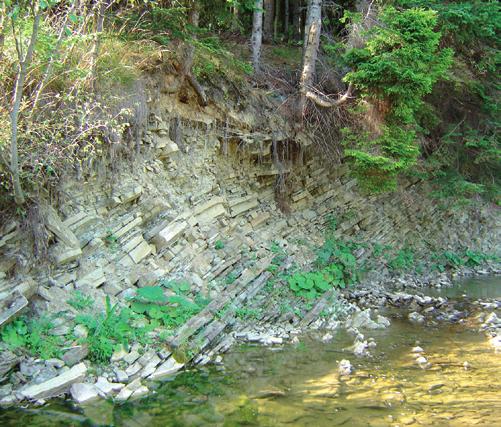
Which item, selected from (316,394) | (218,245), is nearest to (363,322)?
(218,245)

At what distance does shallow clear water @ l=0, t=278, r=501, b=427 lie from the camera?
4836 mm

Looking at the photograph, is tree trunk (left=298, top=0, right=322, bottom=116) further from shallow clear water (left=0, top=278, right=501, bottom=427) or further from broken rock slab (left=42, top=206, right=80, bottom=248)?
broken rock slab (left=42, top=206, right=80, bottom=248)

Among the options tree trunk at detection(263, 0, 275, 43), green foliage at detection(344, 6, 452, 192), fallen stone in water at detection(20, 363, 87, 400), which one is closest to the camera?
fallen stone in water at detection(20, 363, 87, 400)

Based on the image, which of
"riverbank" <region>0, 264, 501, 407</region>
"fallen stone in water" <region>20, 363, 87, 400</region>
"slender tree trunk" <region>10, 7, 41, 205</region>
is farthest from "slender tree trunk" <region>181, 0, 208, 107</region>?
"fallen stone in water" <region>20, 363, 87, 400</region>

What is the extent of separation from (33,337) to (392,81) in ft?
22.9

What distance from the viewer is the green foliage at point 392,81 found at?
8.37m

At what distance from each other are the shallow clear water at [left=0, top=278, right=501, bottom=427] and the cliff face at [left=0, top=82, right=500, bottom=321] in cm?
175

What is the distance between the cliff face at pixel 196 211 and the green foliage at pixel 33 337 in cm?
22

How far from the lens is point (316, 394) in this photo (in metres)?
5.43

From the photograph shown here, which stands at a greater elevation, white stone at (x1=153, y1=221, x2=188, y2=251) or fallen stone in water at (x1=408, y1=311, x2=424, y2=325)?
white stone at (x1=153, y1=221, x2=188, y2=251)

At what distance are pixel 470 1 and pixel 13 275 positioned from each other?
1024 cm

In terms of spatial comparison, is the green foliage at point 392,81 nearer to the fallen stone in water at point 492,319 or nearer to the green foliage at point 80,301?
the fallen stone in water at point 492,319

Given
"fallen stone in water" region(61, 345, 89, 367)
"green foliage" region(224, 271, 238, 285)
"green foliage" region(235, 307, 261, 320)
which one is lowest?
"green foliage" region(235, 307, 261, 320)

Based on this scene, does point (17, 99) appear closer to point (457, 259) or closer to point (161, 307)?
point (161, 307)
